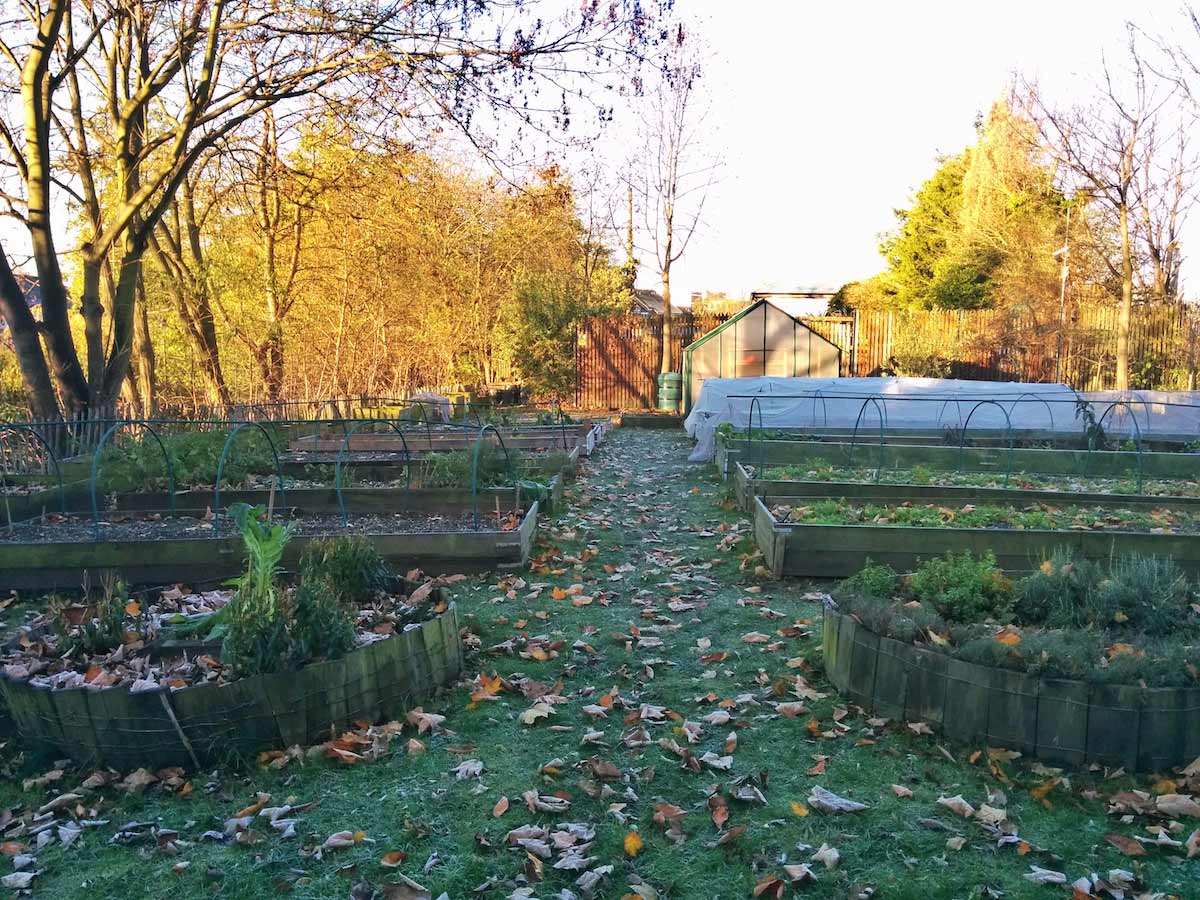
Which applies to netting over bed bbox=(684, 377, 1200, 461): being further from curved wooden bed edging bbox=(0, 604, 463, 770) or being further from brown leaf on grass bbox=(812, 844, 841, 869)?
brown leaf on grass bbox=(812, 844, 841, 869)

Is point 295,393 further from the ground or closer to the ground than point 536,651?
further from the ground

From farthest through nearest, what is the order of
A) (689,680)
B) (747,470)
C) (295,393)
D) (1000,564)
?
1. (295,393)
2. (747,470)
3. (1000,564)
4. (689,680)

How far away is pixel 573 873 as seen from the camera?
296 cm

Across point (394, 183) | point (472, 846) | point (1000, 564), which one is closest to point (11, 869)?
point (472, 846)

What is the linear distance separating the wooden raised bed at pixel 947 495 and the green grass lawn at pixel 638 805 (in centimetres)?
332

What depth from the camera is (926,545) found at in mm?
6402

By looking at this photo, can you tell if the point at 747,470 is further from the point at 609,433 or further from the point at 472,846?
the point at 609,433

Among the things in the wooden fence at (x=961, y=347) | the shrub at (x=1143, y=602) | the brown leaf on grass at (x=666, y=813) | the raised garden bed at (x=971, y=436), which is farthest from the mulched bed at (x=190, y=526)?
the wooden fence at (x=961, y=347)

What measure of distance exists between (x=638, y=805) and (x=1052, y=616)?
246 centimetres

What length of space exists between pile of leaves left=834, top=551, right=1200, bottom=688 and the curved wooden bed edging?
100 inches

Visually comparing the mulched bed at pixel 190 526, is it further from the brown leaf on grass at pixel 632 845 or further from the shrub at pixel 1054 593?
the brown leaf on grass at pixel 632 845

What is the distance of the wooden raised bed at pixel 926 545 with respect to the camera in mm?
6145

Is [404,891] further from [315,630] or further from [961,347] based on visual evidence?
[961,347]

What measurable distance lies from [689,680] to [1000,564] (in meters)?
2.96
